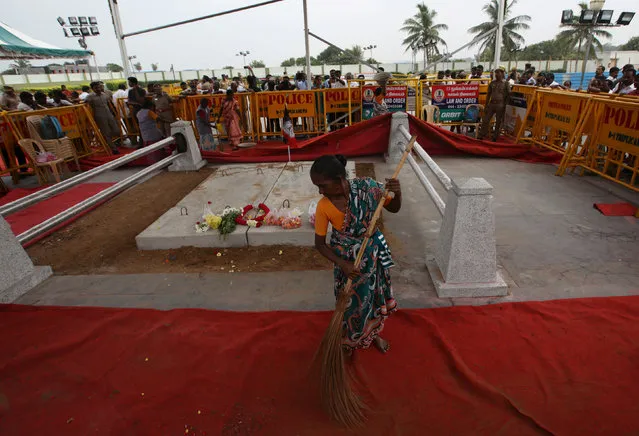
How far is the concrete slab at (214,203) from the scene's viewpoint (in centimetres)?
491

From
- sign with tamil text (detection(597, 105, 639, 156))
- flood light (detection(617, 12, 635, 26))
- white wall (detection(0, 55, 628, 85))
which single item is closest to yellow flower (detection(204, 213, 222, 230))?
sign with tamil text (detection(597, 105, 639, 156))

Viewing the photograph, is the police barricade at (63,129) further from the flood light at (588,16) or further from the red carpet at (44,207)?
the flood light at (588,16)

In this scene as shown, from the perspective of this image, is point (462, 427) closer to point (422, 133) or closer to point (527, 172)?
point (527, 172)

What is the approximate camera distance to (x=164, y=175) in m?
8.58

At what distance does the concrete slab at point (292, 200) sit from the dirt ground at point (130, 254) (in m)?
0.11

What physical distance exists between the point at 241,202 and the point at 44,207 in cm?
390

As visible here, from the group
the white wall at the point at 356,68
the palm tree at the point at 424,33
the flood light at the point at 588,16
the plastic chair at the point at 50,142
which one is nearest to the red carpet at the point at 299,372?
the plastic chair at the point at 50,142

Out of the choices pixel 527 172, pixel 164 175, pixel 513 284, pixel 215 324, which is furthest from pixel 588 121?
pixel 164 175

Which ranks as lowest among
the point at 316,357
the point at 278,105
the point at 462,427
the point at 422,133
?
the point at 462,427

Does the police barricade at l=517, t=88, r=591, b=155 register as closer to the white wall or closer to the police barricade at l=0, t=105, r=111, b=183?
the police barricade at l=0, t=105, r=111, b=183

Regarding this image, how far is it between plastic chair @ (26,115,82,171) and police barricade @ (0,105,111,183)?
342 millimetres

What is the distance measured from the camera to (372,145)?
9.09m

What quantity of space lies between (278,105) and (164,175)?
14.1ft

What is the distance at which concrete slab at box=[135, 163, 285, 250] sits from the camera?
4.91 m
